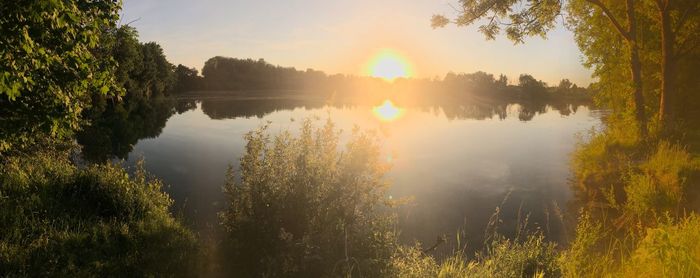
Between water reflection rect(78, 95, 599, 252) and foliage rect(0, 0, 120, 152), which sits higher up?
foliage rect(0, 0, 120, 152)

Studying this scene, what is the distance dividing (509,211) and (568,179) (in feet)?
18.0

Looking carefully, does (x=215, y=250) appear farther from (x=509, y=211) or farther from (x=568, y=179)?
(x=568, y=179)

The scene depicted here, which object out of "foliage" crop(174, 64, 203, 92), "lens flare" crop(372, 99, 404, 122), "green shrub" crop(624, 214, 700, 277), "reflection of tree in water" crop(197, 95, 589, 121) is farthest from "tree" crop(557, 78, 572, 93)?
"green shrub" crop(624, 214, 700, 277)

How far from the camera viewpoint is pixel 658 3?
14562 millimetres

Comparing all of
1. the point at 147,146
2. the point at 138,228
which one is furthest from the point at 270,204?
the point at 147,146

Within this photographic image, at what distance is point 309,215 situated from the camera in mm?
7043

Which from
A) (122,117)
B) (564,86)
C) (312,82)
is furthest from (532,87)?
(122,117)

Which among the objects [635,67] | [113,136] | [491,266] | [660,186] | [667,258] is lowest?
[113,136]

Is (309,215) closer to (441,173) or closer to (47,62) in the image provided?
(47,62)

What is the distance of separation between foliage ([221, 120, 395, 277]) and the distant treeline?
395 ft

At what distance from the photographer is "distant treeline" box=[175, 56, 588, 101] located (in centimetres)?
12900

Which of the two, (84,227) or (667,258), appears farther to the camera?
(84,227)

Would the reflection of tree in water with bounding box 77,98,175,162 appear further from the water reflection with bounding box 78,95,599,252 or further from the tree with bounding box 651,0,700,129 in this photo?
the tree with bounding box 651,0,700,129

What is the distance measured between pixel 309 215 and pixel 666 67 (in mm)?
15183
